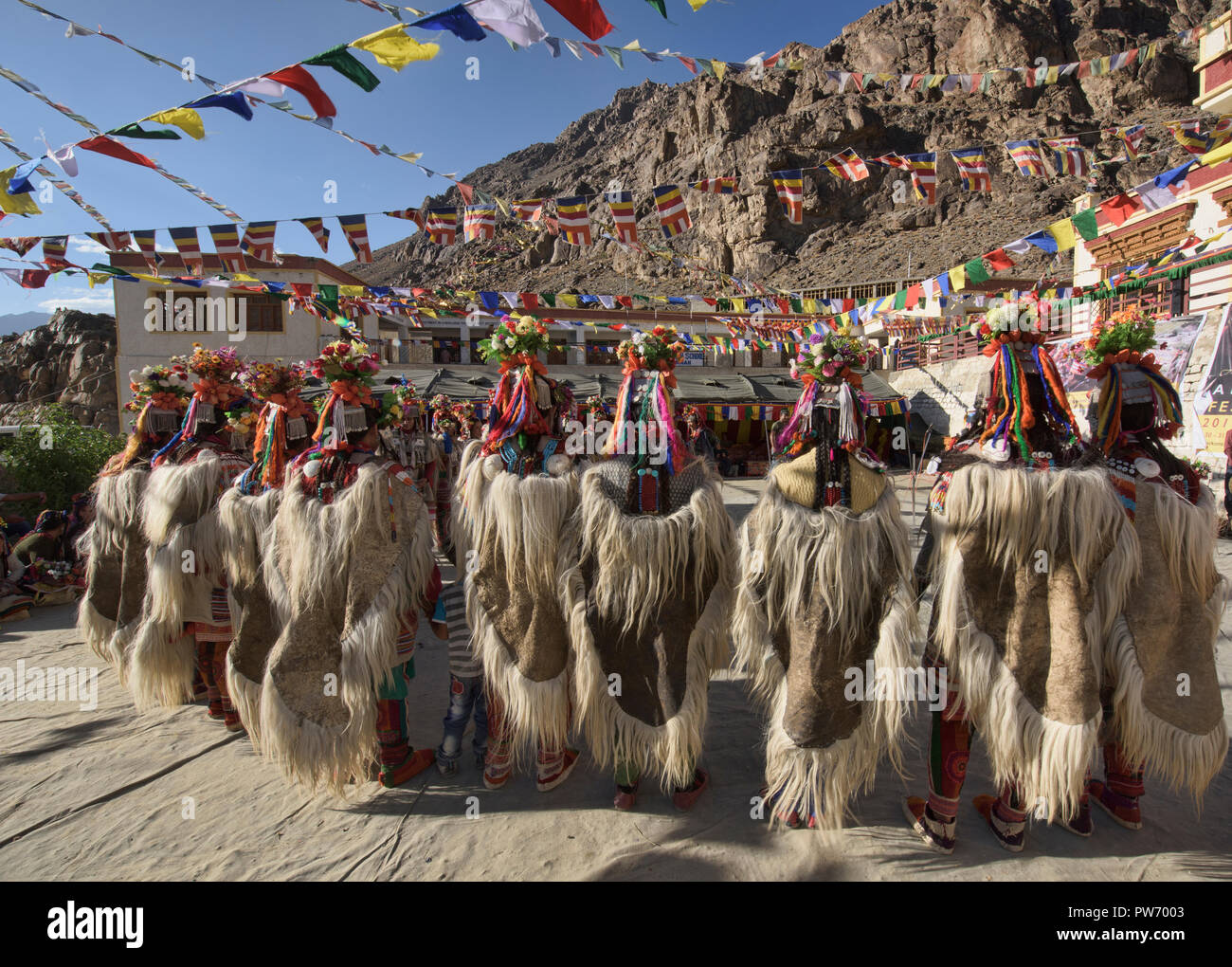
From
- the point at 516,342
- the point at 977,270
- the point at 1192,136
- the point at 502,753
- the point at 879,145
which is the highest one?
the point at 879,145

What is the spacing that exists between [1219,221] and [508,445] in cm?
1453

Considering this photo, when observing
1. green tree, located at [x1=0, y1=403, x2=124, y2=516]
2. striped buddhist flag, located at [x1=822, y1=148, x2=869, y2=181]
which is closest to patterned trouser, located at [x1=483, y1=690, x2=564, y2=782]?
green tree, located at [x1=0, y1=403, x2=124, y2=516]

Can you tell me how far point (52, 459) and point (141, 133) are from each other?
5.00 metres

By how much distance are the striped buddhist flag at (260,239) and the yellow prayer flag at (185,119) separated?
4.00 metres

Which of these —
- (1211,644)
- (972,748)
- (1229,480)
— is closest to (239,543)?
(972,748)

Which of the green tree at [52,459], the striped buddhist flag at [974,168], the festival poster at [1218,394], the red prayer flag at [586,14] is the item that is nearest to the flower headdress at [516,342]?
the red prayer flag at [586,14]

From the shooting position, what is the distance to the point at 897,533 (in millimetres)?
2301

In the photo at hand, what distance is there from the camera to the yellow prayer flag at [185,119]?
14.7 ft

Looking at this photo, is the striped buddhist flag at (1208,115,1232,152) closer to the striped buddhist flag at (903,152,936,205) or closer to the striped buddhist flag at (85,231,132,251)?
the striped buddhist flag at (903,152,936,205)

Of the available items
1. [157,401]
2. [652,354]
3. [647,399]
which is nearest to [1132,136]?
[652,354]

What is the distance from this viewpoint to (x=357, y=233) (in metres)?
8.73

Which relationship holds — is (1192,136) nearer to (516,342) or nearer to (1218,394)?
(1218,394)

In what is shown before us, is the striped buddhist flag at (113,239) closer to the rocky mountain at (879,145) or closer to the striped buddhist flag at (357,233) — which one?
the striped buddhist flag at (357,233)

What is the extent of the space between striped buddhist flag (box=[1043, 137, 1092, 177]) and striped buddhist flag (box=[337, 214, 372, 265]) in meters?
10.0
